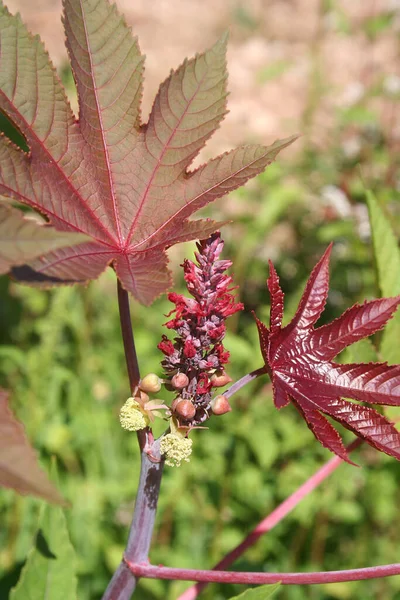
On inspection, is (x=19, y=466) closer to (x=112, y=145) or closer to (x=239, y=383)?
(x=239, y=383)

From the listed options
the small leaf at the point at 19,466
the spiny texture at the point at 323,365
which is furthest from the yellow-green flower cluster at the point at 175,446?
the small leaf at the point at 19,466

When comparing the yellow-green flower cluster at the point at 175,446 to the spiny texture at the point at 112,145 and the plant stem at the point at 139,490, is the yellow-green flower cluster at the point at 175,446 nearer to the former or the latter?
the plant stem at the point at 139,490

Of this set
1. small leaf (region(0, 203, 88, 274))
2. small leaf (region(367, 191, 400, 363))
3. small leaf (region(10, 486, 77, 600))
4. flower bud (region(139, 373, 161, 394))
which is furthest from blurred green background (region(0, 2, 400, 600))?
small leaf (region(0, 203, 88, 274))

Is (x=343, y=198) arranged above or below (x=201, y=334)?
above

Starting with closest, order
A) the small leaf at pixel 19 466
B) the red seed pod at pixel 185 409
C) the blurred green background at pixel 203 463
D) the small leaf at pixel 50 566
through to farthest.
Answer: the small leaf at pixel 19 466, the red seed pod at pixel 185 409, the small leaf at pixel 50 566, the blurred green background at pixel 203 463

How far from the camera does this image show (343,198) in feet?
11.1

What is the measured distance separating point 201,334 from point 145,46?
7.53 metres

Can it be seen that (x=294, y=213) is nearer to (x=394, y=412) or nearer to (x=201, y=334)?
(x=394, y=412)

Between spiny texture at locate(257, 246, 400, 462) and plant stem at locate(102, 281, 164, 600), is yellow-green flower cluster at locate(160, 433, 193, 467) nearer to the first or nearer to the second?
plant stem at locate(102, 281, 164, 600)

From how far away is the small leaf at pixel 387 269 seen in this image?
1333mm

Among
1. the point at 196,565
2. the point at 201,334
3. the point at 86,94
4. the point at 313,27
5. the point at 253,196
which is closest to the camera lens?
the point at 201,334

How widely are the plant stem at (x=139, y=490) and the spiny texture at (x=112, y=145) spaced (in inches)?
4.4

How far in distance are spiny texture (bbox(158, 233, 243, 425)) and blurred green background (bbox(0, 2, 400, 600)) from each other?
3.69ft

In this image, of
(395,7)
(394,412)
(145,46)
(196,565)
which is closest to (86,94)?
(394,412)
